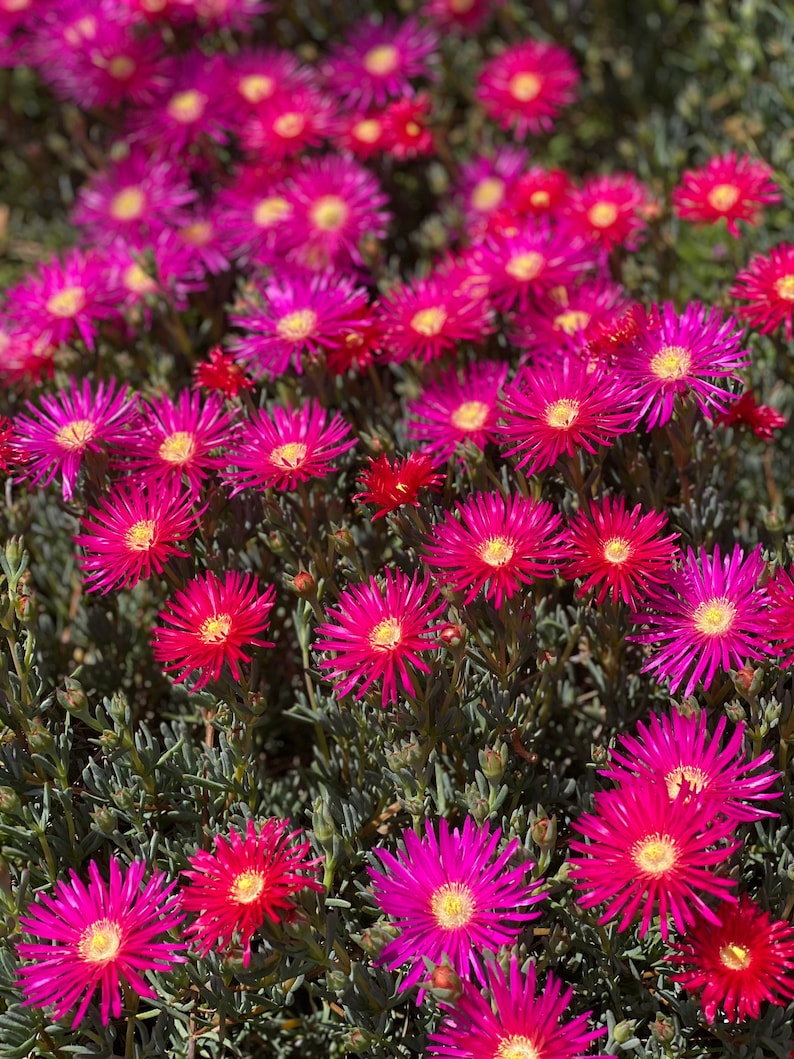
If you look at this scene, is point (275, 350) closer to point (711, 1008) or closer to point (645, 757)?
point (645, 757)

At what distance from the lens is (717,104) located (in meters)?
2.67

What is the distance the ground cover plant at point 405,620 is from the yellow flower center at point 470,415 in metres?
0.01

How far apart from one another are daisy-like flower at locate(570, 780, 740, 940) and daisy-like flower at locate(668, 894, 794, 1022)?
→ 3 centimetres

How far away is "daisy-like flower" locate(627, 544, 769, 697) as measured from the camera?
1384mm

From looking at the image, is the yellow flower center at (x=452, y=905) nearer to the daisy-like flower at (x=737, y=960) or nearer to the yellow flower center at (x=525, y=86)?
the daisy-like flower at (x=737, y=960)

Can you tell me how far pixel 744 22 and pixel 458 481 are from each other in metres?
1.56

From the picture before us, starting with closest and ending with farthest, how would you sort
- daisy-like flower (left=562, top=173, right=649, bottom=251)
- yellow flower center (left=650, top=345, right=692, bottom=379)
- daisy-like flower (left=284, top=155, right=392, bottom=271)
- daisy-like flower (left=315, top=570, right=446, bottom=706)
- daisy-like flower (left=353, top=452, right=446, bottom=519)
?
1. daisy-like flower (left=315, top=570, right=446, bottom=706)
2. daisy-like flower (left=353, top=452, right=446, bottom=519)
3. yellow flower center (left=650, top=345, right=692, bottom=379)
4. daisy-like flower (left=562, top=173, right=649, bottom=251)
5. daisy-like flower (left=284, top=155, right=392, bottom=271)

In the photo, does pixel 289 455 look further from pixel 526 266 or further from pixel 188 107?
pixel 188 107

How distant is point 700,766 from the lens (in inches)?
51.3

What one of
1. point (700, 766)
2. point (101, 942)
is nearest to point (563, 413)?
point (700, 766)

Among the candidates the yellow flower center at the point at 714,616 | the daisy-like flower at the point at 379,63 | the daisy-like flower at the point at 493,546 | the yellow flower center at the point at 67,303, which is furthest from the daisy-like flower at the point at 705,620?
the daisy-like flower at the point at 379,63

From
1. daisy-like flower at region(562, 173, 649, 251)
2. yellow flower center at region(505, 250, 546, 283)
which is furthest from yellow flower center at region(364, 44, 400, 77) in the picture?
yellow flower center at region(505, 250, 546, 283)

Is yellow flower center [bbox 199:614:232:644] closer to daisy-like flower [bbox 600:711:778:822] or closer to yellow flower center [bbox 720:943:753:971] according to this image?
daisy-like flower [bbox 600:711:778:822]

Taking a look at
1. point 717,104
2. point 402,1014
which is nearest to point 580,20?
point 717,104
